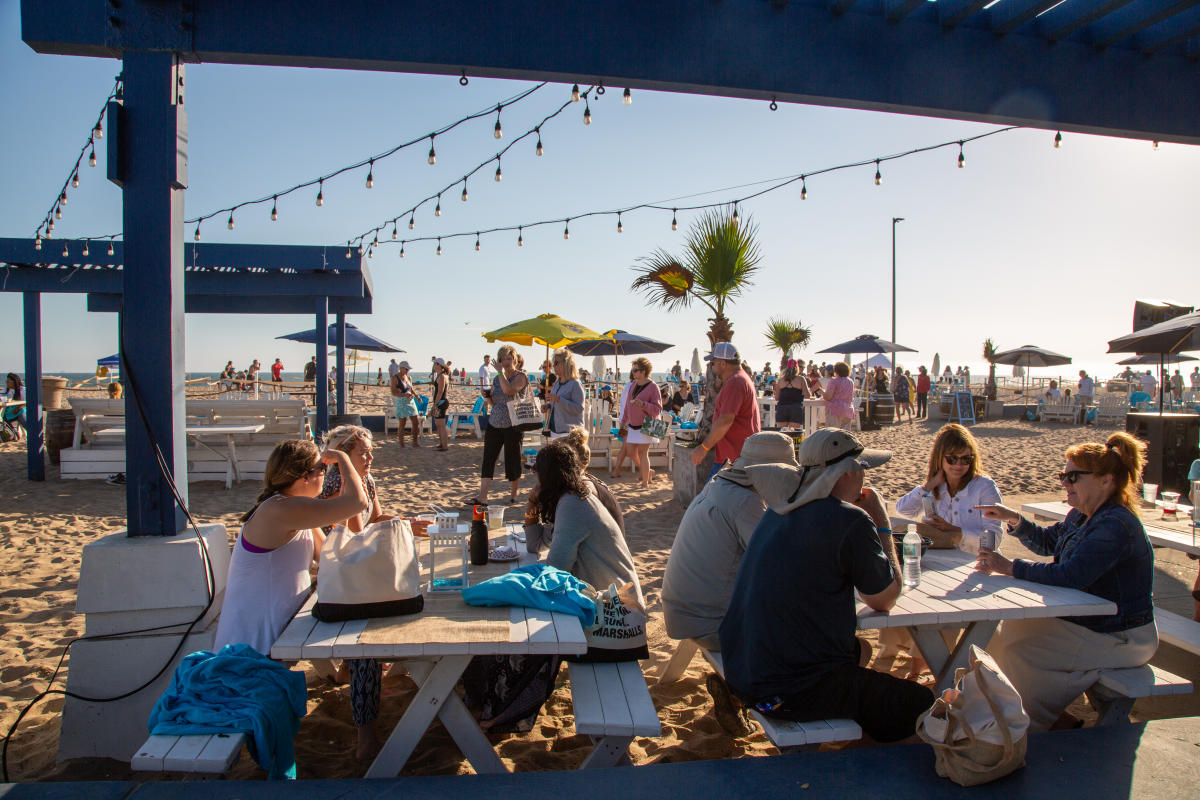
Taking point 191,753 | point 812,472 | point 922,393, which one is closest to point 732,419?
point 812,472

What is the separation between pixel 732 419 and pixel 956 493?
1866mm

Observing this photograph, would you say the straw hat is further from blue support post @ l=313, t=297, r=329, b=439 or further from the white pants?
blue support post @ l=313, t=297, r=329, b=439

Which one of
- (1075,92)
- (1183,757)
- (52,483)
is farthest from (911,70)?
(52,483)

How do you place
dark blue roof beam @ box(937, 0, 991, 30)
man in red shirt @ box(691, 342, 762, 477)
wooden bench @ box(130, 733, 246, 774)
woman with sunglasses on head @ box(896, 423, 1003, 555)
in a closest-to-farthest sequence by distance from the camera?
wooden bench @ box(130, 733, 246, 774)
woman with sunglasses on head @ box(896, 423, 1003, 555)
dark blue roof beam @ box(937, 0, 991, 30)
man in red shirt @ box(691, 342, 762, 477)

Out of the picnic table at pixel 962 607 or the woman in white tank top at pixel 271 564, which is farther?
the woman in white tank top at pixel 271 564

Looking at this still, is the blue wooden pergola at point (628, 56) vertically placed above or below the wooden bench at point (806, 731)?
above

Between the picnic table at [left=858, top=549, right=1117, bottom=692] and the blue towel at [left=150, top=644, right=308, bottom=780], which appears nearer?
the blue towel at [left=150, top=644, right=308, bottom=780]

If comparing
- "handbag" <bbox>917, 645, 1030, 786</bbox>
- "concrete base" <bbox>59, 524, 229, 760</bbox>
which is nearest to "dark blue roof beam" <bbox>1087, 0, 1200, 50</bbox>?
"handbag" <bbox>917, 645, 1030, 786</bbox>

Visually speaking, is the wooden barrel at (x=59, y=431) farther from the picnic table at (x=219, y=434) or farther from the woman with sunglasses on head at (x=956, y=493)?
the woman with sunglasses on head at (x=956, y=493)

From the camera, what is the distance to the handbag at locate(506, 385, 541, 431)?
7027 mm

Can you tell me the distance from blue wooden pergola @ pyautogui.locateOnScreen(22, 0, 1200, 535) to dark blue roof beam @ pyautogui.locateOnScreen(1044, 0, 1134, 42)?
0.4 inches

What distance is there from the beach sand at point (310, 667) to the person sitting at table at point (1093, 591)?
26.7 inches

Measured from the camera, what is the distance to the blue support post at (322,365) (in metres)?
11.6

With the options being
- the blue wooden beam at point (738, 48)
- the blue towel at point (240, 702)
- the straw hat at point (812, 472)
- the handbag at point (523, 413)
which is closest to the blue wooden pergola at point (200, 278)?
the handbag at point (523, 413)
